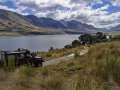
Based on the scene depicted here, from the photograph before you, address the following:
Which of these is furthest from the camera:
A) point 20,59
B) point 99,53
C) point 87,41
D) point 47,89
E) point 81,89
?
point 87,41

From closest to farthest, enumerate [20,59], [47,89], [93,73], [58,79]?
[47,89] < [58,79] < [93,73] < [20,59]

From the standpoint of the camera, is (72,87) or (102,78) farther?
(102,78)

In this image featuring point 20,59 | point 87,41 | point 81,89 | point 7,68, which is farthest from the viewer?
point 87,41

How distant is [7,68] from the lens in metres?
15.3

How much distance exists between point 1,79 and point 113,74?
4.65m

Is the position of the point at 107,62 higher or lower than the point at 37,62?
higher

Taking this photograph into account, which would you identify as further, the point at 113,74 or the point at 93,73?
the point at 93,73

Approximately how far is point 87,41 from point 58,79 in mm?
65450

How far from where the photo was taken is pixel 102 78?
38.8ft

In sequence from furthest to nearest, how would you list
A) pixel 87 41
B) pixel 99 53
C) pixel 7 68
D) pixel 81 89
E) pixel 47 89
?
pixel 87 41
pixel 99 53
pixel 7 68
pixel 47 89
pixel 81 89

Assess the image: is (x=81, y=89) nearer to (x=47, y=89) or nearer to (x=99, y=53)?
(x=47, y=89)

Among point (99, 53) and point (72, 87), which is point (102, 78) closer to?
point (72, 87)

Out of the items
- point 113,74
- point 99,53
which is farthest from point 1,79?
point 99,53

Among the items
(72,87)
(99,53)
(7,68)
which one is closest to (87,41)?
(99,53)
